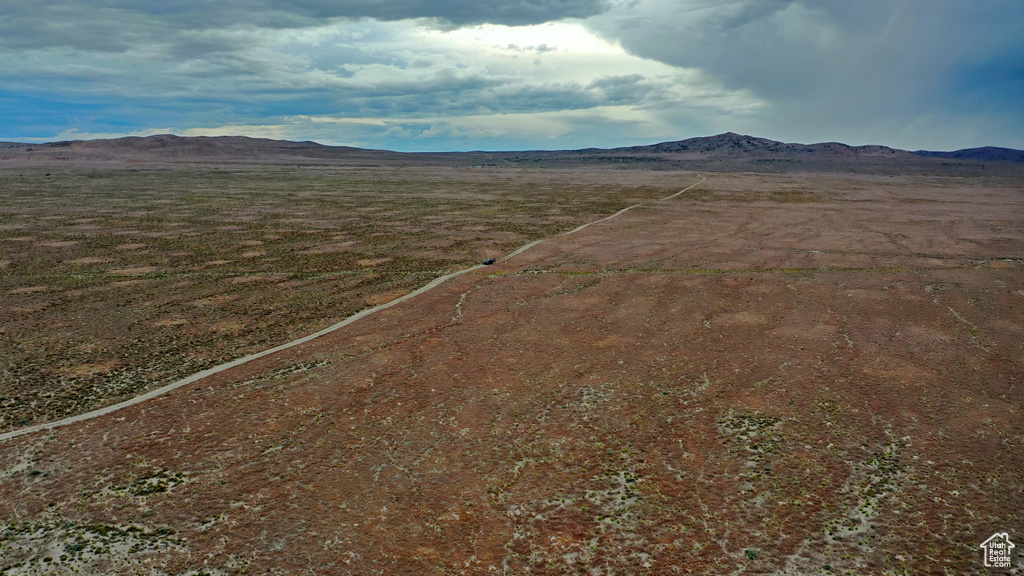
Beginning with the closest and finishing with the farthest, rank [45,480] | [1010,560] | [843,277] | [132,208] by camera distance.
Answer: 1. [1010,560]
2. [45,480]
3. [843,277]
4. [132,208]

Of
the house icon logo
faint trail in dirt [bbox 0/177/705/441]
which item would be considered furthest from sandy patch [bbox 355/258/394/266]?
the house icon logo

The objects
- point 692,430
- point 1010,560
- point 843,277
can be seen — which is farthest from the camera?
point 843,277

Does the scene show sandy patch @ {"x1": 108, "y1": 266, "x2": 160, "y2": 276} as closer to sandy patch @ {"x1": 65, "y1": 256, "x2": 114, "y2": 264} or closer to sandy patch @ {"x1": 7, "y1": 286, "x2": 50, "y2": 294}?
sandy patch @ {"x1": 65, "y1": 256, "x2": 114, "y2": 264}

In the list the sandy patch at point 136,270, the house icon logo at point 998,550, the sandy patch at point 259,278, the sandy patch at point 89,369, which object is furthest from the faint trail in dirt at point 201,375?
the house icon logo at point 998,550

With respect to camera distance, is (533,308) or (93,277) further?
(93,277)

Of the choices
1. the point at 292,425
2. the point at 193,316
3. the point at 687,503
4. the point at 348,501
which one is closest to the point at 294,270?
the point at 193,316

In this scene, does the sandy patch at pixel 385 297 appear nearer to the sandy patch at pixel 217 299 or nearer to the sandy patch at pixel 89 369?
the sandy patch at pixel 217 299

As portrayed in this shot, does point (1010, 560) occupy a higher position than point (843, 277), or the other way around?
point (843, 277)

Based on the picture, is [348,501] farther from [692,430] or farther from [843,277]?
[843,277]
